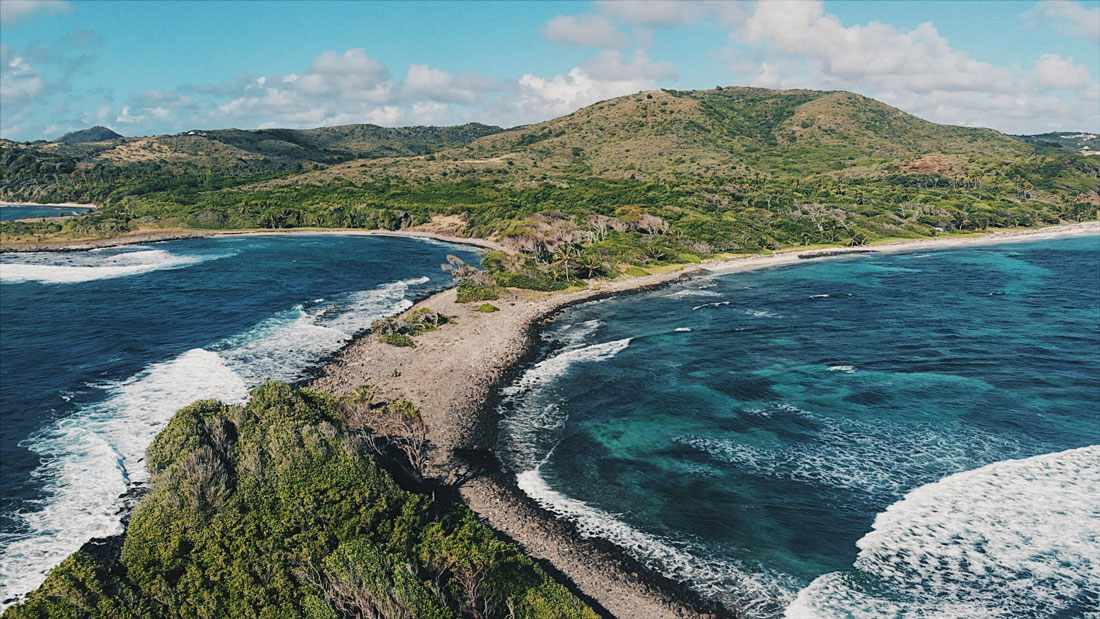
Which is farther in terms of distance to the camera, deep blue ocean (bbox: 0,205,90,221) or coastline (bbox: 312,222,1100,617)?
deep blue ocean (bbox: 0,205,90,221)

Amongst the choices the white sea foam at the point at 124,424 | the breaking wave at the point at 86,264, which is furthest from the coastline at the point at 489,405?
the breaking wave at the point at 86,264

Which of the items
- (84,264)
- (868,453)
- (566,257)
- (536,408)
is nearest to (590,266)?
(566,257)

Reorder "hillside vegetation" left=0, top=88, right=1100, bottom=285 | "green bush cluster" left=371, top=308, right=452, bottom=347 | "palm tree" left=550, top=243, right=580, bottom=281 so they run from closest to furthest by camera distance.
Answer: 1. "green bush cluster" left=371, top=308, right=452, bottom=347
2. "palm tree" left=550, top=243, right=580, bottom=281
3. "hillside vegetation" left=0, top=88, right=1100, bottom=285

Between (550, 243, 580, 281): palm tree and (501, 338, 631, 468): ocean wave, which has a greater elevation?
(550, 243, 580, 281): palm tree

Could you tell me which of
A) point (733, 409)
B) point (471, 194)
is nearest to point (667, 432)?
point (733, 409)

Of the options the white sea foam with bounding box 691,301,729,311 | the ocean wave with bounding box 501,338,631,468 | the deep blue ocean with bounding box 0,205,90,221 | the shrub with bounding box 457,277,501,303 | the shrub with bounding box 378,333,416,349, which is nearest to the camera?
the ocean wave with bounding box 501,338,631,468

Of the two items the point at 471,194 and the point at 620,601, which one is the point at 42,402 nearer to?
the point at 620,601

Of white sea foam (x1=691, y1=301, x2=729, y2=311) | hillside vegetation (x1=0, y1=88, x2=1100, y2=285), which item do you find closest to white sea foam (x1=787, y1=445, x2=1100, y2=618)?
white sea foam (x1=691, y1=301, x2=729, y2=311)

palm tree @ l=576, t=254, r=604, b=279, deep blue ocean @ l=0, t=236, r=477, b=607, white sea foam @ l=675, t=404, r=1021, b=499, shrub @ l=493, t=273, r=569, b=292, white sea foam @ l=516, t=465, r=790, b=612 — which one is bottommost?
white sea foam @ l=516, t=465, r=790, b=612

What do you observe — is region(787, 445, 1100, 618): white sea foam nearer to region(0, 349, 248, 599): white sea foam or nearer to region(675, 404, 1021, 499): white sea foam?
region(675, 404, 1021, 499): white sea foam
